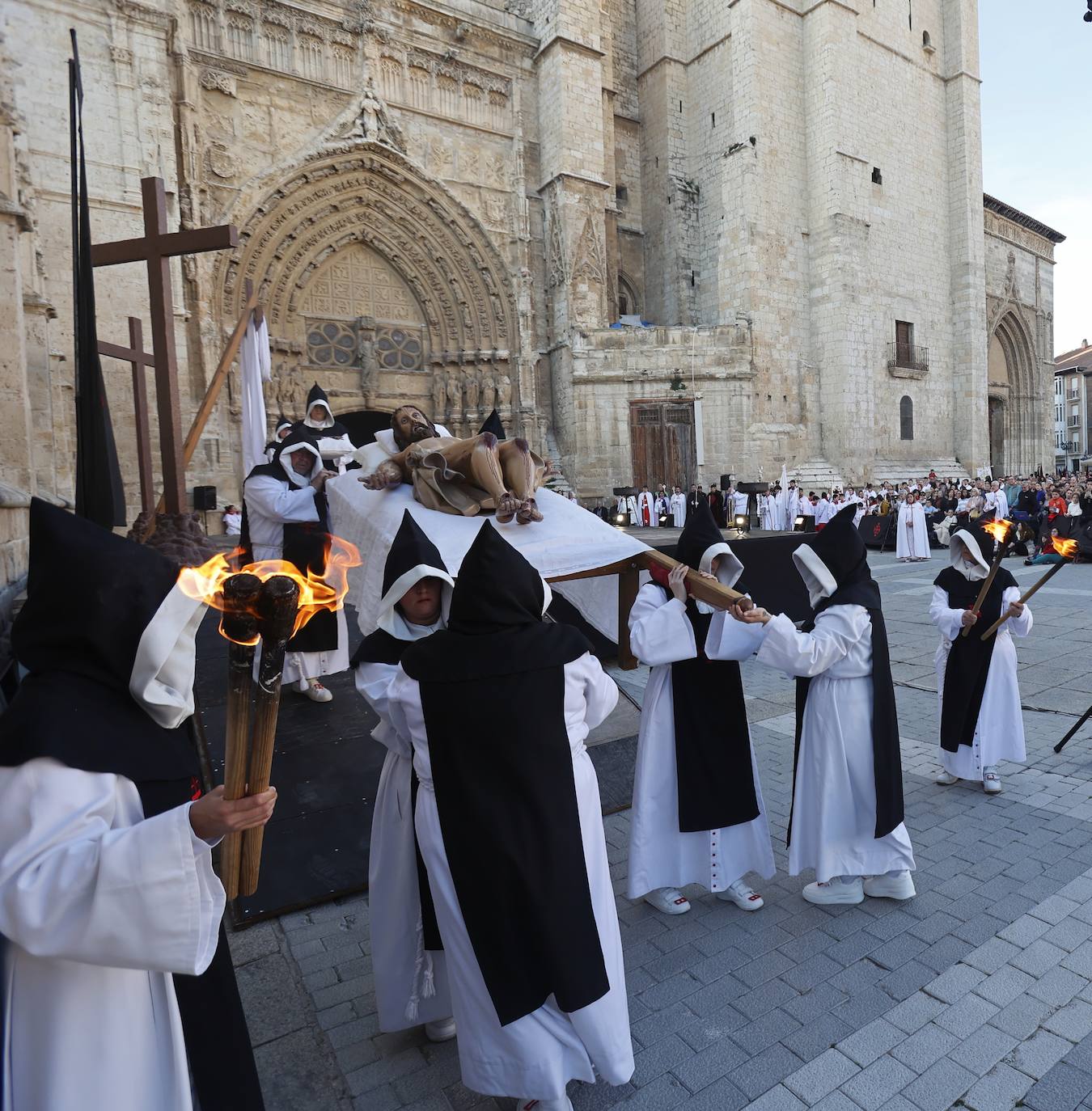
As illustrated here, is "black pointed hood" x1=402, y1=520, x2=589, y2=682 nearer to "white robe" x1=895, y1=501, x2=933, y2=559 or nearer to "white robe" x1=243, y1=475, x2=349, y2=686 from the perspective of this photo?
"white robe" x1=243, y1=475, x2=349, y2=686

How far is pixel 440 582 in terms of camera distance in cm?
258

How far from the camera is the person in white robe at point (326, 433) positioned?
19.1 ft

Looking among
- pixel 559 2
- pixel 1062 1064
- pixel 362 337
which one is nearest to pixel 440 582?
pixel 1062 1064

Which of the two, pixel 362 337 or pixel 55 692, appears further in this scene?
pixel 362 337

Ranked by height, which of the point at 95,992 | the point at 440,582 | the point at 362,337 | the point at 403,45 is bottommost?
the point at 95,992

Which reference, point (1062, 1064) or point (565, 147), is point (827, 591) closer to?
point (1062, 1064)

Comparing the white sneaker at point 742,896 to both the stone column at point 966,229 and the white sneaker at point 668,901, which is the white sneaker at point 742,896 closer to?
the white sneaker at point 668,901

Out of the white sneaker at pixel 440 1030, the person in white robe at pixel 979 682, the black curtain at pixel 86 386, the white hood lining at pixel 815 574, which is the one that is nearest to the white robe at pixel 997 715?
the person in white robe at pixel 979 682

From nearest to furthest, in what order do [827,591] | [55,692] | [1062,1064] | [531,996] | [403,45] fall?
[55,692] → [531,996] → [1062,1064] → [827,591] → [403,45]

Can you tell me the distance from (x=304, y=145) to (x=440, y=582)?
18344mm

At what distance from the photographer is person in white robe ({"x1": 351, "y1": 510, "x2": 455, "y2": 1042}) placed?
98.0 inches

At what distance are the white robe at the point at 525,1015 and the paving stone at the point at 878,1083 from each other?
777 mm

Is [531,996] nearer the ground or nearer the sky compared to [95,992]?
nearer the ground

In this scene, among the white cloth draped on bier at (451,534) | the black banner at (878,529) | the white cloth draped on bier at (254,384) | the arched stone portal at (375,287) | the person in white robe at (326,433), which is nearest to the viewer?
the white cloth draped on bier at (451,534)
